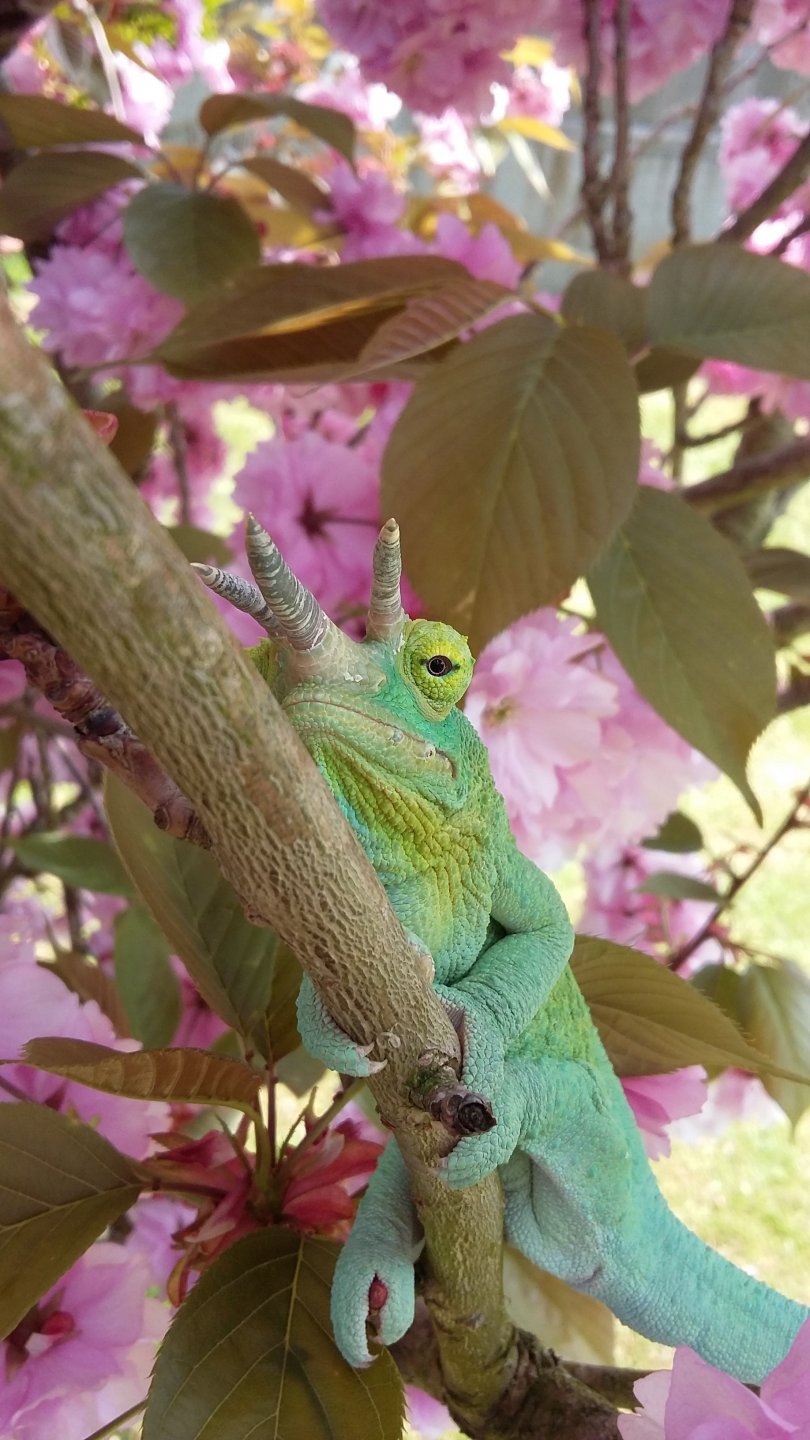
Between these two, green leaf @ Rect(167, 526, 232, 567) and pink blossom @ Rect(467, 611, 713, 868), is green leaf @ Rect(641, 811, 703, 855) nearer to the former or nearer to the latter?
pink blossom @ Rect(467, 611, 713, 868)

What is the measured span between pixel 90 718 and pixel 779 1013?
50 centimetres

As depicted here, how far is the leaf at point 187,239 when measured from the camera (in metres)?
0.62

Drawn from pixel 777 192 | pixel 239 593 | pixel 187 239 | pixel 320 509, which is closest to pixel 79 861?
pixel 320 509

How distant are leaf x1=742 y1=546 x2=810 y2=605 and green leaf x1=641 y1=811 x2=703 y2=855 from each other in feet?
0.64

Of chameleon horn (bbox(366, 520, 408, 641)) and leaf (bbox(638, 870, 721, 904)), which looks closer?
chameleon horn (bbox(366, 520, 408, 641))

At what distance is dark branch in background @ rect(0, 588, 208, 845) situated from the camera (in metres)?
0.20

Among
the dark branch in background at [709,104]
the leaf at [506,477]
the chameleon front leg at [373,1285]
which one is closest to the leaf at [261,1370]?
the chameleon front leg at [373,1285]

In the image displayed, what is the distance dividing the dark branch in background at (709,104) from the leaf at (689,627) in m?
0.36

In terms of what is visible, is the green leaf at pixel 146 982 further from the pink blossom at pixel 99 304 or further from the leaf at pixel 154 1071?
the pink blossom at pixel 99 304

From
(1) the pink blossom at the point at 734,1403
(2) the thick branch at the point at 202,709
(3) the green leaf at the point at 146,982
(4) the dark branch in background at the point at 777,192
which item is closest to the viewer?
(2) the thick branch at the point at 202,709

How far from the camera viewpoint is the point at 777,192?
68 cm

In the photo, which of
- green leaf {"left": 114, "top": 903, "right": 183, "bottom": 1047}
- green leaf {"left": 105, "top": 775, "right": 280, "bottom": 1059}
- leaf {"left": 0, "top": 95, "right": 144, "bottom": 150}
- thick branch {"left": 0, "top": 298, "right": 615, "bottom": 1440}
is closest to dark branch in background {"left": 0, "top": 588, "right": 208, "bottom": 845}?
thick branch {"left": 0, "top": 298, "right": 615, "bottom": 1440}

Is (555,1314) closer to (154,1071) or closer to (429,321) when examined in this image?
(154,1071)

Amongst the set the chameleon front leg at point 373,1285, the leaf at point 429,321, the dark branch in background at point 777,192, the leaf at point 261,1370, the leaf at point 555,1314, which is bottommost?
the leaf at point 555,1314
